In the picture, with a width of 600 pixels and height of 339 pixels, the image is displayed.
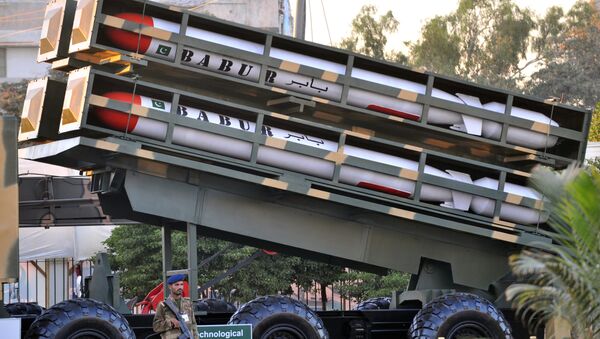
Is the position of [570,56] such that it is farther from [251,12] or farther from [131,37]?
[131,37]

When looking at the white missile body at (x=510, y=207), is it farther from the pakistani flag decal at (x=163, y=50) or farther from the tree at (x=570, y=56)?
the tree at (x=570, y=56)

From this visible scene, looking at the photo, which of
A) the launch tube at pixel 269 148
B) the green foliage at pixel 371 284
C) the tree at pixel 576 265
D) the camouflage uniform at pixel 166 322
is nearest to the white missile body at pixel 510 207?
the launch tube at pixel 269 148

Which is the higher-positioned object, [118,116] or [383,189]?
[118,116]

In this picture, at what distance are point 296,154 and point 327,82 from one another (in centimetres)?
91

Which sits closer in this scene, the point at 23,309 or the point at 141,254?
the point at 23,309

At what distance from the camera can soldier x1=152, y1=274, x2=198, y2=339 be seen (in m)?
11.3

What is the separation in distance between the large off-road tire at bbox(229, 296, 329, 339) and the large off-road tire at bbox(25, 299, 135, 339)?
4.18 ft

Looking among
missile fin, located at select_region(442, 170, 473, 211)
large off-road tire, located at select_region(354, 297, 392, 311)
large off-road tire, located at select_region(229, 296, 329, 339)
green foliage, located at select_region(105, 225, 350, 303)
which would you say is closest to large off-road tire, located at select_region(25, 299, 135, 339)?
large off-road tire, located at select_region(229, 296, 329, 339)

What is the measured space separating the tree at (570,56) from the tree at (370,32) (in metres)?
6.82

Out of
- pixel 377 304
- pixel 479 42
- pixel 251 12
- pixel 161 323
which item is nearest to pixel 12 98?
pixel 251 12

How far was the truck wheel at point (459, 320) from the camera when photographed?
13555 millimetres

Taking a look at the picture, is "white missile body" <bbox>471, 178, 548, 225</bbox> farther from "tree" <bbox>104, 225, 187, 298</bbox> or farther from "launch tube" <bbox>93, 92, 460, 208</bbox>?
"tree" <bbox>104, 225, 187, 298</bbox>

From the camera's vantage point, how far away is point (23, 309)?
595 inches

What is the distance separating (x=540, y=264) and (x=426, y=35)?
50.3 metres
